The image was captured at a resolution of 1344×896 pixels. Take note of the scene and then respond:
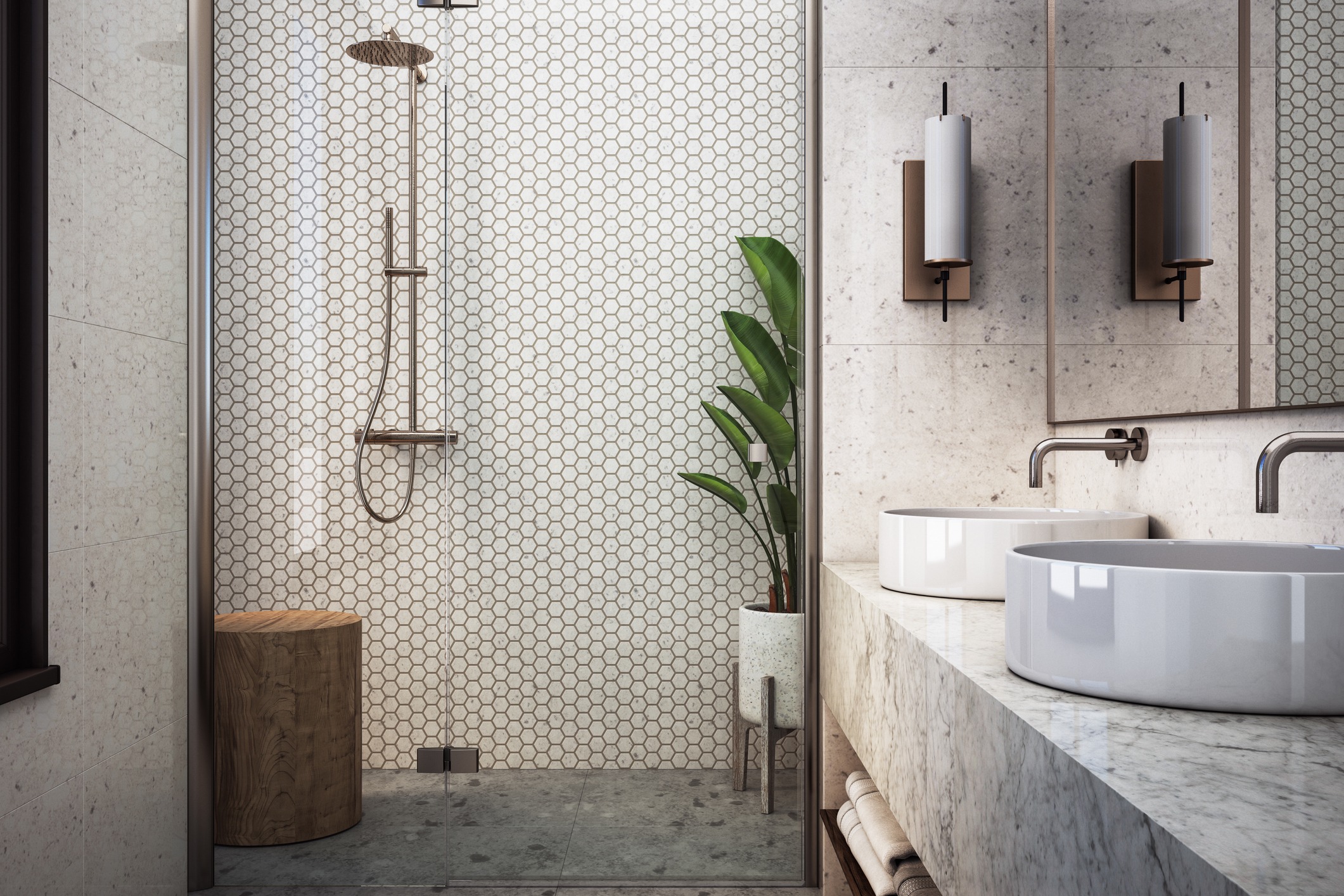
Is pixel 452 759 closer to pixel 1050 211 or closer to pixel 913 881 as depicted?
pixel 913 881

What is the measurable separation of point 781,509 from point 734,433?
211mm

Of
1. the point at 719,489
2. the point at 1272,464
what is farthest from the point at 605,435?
the point at 1272,464

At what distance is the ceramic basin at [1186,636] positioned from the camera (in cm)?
84

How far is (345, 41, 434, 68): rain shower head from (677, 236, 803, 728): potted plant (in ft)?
2.75

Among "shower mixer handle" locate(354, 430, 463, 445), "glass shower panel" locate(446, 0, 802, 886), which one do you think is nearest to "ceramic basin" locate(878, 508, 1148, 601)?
"glass shower panel" locate(446, 0, 802, 886)

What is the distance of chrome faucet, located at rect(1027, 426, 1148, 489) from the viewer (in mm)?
1668

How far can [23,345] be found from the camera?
5.24 feet

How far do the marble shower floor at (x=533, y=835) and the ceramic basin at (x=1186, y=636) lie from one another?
130 centimetres

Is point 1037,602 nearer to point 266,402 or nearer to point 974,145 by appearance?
point 974,145

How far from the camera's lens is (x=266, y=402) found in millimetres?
2154

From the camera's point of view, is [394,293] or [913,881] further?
[394,293]

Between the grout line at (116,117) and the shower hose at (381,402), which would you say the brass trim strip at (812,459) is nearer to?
the shower hose at (381,402)

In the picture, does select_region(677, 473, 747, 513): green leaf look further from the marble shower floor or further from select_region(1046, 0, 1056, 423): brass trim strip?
select_region(1046, 0, 1056, 423): brass trim strip

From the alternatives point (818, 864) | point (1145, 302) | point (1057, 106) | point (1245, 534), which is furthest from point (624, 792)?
point (1057, 106)
